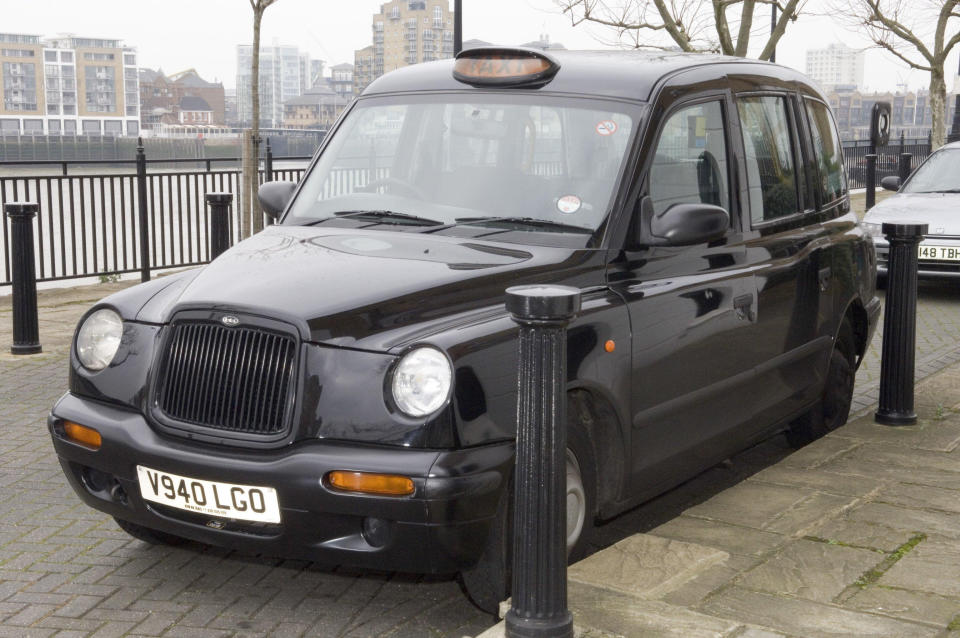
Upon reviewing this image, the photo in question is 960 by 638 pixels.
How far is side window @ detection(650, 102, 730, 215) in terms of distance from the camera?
15.2 feet

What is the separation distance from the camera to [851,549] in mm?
4195

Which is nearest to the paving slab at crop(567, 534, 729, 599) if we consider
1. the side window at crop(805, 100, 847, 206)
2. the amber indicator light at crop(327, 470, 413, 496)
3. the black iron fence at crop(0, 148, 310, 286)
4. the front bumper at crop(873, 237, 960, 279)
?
the amber indicator light at crop(327, 470, 413, 496)

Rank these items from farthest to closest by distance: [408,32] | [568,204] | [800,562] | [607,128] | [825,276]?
[408,32] → [825,276] → [607,128] → [568,204] → [800,562]

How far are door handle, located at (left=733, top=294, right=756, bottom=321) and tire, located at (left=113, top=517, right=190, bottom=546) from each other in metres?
2.33

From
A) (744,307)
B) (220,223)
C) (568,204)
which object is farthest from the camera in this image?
(220,223)

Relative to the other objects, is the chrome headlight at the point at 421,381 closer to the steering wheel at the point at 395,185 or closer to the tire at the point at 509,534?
the tire at the point at 509,534

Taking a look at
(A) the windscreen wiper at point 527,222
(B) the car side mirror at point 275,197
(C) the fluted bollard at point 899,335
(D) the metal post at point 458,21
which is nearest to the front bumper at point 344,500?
(A) the windscreen wiper at point 527,222

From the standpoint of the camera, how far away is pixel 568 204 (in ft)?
14.6

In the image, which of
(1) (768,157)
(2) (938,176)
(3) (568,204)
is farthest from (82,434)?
(2) (938,176)

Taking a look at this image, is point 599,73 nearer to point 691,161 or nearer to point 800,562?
point 691,161

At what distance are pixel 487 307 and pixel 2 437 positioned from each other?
3.55 metres

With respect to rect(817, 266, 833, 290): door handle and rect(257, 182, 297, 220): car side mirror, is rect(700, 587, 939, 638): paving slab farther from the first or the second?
rect(257, 182, 297, 220): car side mirror

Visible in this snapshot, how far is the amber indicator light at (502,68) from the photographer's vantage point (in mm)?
4812

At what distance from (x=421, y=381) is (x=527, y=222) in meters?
1.17
